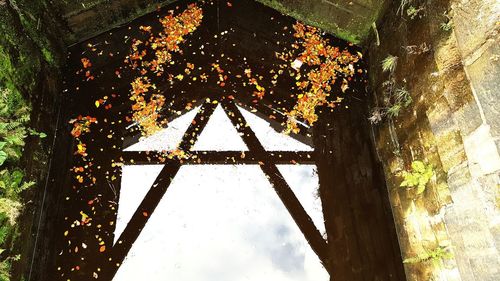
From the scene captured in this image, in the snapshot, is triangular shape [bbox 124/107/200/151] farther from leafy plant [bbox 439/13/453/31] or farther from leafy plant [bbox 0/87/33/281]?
leafy plant [bbox 439/13/453/31]

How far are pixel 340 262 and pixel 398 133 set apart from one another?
1584 mm

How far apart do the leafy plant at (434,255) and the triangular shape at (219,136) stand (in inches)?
86.7

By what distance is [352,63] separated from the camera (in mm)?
5094

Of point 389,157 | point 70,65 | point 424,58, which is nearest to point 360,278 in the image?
point 389,157

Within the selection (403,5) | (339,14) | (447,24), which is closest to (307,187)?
(447,24)

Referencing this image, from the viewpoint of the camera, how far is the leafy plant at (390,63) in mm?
4134

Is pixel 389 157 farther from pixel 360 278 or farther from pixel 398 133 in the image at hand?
pixel 360 278

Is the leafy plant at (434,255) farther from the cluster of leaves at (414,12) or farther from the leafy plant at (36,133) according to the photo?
the leafy plant at (36,133)

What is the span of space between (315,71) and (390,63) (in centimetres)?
112

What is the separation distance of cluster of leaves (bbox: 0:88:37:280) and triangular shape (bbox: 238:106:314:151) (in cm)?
248

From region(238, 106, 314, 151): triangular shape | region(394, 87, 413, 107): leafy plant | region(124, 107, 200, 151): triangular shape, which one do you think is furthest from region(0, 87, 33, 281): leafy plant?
region(394, 87, 413, 107): leafy plant

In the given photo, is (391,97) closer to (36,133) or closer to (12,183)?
(36,133)

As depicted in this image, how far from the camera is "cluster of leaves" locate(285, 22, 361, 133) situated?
468 cm

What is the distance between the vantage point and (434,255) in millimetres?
3250
